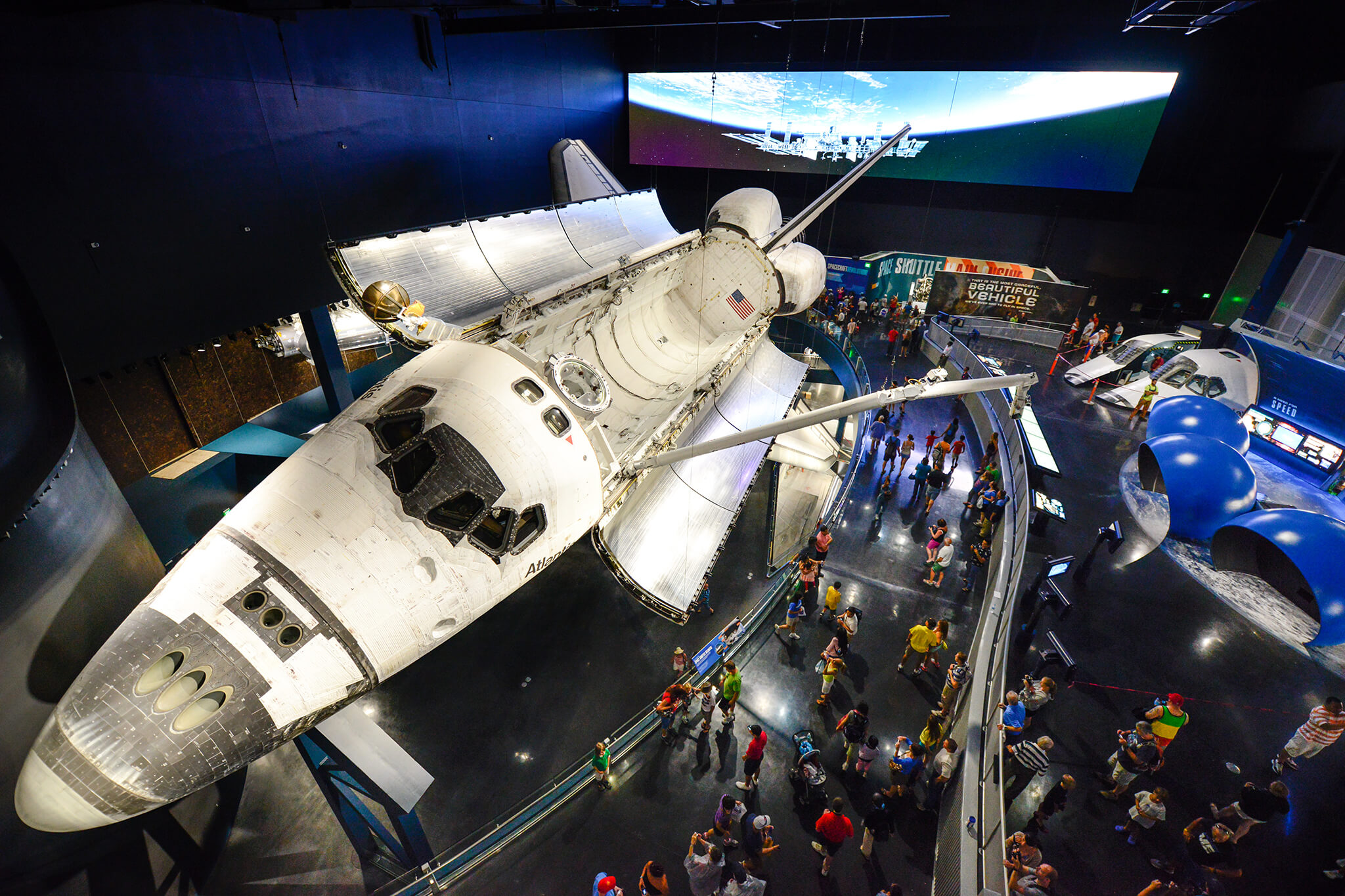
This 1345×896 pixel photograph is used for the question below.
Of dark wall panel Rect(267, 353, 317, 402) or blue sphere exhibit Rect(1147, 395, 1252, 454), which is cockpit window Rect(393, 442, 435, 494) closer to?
dark wall panel Rect(267, 353, 317, 402)

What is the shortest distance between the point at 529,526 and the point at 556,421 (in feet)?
4.45

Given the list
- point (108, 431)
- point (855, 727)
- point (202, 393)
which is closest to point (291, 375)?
point (202, 393)

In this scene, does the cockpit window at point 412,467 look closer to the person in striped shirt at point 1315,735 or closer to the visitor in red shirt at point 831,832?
the visitor in red shirt at point 831,832

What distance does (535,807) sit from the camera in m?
7.27

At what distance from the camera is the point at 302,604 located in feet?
15.3

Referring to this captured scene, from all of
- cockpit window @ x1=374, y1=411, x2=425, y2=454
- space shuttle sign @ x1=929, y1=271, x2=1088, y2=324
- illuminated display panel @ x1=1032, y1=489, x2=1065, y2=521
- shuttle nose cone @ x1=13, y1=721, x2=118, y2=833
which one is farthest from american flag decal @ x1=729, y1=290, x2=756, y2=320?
space shuttle sign @ x1=929, y1=271, x2=1088, y2=324

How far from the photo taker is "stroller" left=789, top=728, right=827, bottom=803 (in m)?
7.56

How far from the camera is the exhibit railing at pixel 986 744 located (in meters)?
6.04

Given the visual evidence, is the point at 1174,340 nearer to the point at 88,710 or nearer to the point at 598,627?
the point at 598,627

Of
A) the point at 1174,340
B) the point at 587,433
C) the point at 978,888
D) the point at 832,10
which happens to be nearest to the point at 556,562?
the point at 587,433

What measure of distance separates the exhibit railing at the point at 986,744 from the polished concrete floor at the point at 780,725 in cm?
65

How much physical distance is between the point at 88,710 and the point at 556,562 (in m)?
8.67

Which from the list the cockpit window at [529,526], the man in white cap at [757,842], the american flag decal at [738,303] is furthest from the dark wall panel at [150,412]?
the american flag decal at [738,303]

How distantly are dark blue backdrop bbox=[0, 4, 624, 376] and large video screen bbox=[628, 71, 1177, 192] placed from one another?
12.6m
